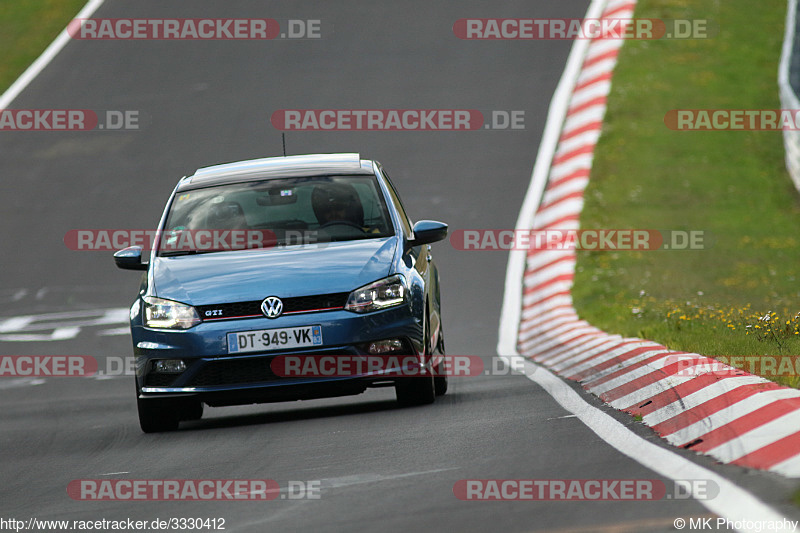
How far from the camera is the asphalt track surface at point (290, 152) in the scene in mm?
6016

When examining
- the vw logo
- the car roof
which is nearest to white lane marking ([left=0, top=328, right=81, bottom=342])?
the car roof

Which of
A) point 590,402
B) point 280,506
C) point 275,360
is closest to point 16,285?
point 275,360

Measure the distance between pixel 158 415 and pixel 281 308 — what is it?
1242mm

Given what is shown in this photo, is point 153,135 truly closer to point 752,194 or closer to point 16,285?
point 16,285

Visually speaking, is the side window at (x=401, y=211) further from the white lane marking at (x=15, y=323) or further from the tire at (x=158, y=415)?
the white lane marking at (x=15, y=323)

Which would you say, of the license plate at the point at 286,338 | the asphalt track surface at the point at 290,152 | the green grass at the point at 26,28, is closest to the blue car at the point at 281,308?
the license plate at the point at 286,338

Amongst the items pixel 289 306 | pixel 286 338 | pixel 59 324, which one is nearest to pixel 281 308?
pixel 289 306

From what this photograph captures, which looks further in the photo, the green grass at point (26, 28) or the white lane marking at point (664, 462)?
the green grass at point (26, 28)

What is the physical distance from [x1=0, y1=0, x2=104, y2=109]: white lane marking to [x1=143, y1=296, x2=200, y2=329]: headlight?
55.4 ft

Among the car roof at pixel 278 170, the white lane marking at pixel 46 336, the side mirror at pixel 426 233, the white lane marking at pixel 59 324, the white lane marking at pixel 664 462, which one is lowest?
the white lane marking at pixel 46 336

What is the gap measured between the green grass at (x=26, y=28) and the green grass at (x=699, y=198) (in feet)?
40.0

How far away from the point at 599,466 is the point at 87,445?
159 inches

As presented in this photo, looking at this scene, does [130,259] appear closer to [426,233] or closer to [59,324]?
[426,233]

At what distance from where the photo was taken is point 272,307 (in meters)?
8.62
